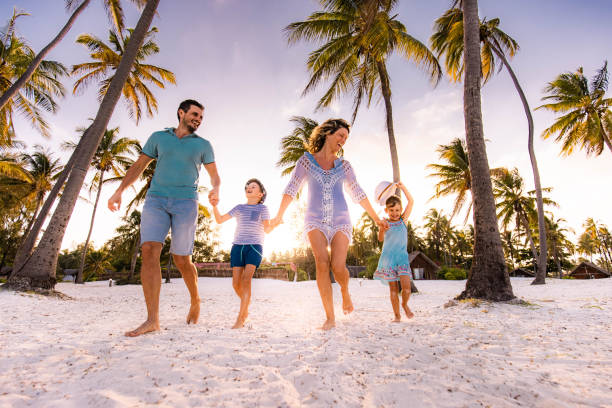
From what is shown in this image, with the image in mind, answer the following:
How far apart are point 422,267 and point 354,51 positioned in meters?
20.8

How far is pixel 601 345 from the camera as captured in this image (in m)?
2.30

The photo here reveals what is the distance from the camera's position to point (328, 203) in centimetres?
290

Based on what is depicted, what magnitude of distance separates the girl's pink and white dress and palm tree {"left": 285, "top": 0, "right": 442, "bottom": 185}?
730 centimetres

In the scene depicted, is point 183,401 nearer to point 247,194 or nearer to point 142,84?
point 247,194

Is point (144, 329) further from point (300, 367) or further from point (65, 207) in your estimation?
point (65, 207)

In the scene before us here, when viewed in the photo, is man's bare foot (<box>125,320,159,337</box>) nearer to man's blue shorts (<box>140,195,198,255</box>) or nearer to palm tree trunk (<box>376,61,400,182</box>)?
man's blue shorts (<box>140,195,198,255</box>)

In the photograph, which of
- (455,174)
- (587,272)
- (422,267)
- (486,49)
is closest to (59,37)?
(486,49)

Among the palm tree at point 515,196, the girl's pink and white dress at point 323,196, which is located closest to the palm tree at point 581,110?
the palm tree at point 515,196

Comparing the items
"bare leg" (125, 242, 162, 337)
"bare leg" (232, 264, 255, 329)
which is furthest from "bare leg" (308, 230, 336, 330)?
"bare leg" (125, 242, 162, 337)

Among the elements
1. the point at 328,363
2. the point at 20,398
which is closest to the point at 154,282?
the point at 20,398

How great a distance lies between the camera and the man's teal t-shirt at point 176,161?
2.73 m

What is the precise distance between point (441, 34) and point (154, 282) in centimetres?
1370

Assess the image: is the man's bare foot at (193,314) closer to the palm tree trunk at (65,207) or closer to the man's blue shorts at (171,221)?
the man's blue shorts at (171,221)

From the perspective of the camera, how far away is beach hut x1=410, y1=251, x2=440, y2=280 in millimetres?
25094
